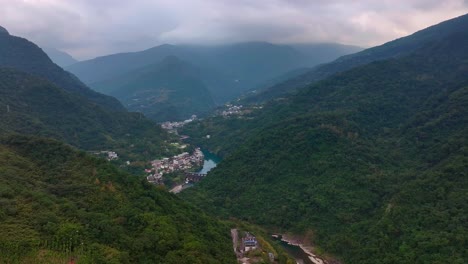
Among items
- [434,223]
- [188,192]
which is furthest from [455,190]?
[188,192]

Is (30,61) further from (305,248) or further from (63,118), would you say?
(305,248)

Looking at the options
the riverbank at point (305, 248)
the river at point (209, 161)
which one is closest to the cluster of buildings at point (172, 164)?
the river at point (209, 161)

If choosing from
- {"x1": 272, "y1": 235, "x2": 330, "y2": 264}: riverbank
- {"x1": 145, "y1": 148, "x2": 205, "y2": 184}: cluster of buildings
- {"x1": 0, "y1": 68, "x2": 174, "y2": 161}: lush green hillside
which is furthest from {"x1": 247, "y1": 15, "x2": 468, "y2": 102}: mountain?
{"x1": 272, "y1": 235, "x2": 330, "y2": 264}: riverbank

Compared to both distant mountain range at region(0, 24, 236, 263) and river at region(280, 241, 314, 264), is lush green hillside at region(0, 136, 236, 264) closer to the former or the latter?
distant mountain range at region(0, 24, 236, 263)

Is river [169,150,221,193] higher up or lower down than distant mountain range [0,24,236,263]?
lower down

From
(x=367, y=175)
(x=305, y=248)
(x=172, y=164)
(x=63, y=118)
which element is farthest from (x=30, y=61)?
(x=367, y=175)

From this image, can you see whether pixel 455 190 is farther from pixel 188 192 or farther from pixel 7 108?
pixel 7 108
